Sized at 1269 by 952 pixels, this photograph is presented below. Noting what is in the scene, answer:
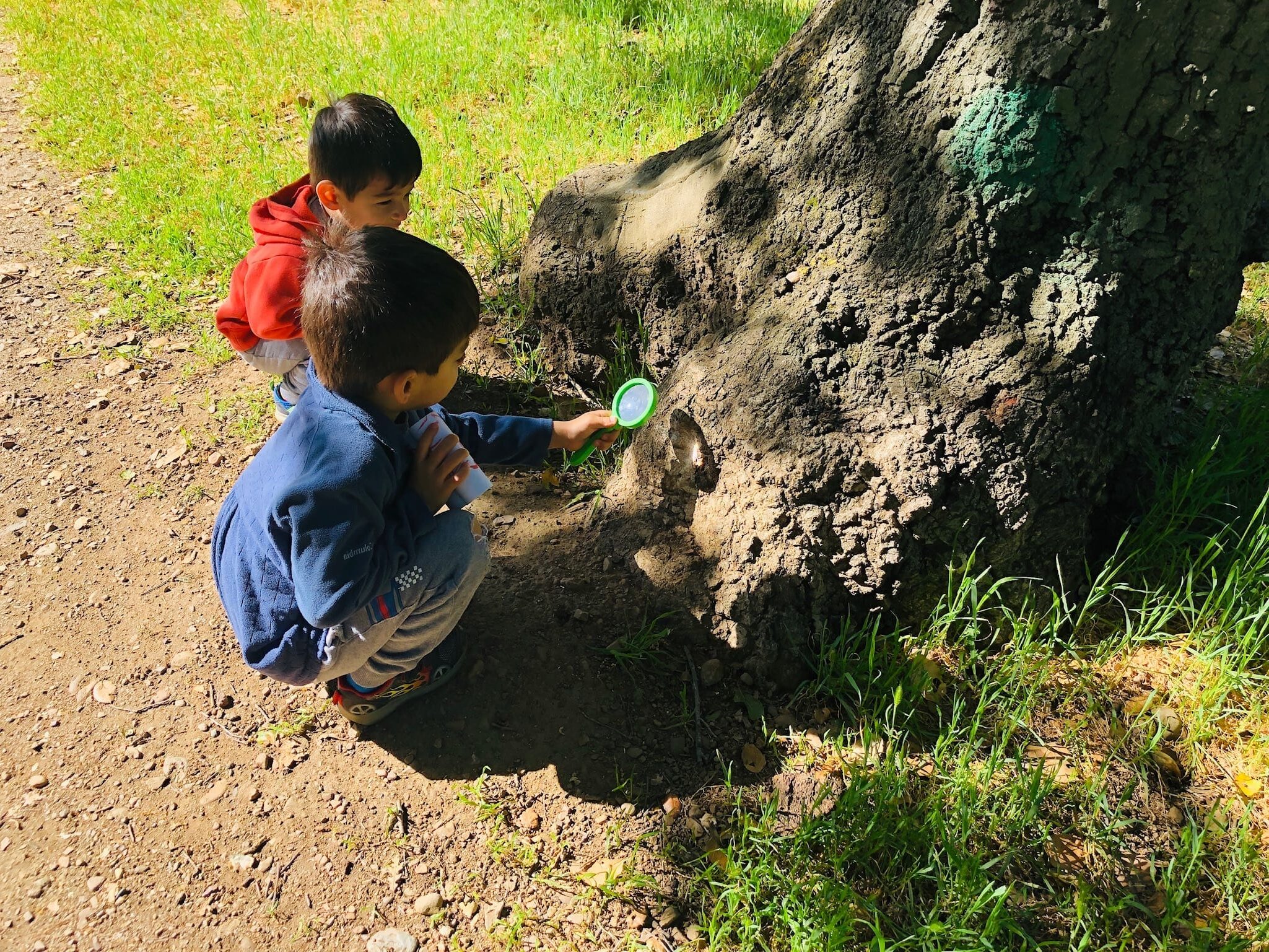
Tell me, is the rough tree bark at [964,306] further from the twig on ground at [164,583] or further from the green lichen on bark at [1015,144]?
the twig on ground at [164,583]

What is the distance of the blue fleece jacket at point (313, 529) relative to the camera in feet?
6.27

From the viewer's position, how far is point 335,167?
9.75 feet

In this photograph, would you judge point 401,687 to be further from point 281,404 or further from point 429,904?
point 281,404

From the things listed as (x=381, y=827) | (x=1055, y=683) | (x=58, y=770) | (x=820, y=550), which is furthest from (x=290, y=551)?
(x=1055, y=683)

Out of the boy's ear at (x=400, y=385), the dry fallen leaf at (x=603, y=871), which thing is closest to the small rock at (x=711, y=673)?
the dry fallen leaf at (x=603, y=871)

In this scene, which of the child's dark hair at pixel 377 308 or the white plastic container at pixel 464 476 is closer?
the child's dark hair at pixel 377 308

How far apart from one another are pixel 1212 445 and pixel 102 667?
10.7ft

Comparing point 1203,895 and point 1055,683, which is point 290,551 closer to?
Answer: point 1055,683

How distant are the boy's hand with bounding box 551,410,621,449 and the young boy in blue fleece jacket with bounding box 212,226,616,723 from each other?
Answer: 36 centimetres

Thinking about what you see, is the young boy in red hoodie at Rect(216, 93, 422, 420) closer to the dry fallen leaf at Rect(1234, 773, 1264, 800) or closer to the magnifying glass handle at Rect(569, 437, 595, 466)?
the magnifying glass handle at Rect(569, 437, 595, 466)

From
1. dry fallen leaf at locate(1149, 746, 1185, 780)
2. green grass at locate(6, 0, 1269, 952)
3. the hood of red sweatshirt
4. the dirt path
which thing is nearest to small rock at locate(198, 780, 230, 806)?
the dirt path

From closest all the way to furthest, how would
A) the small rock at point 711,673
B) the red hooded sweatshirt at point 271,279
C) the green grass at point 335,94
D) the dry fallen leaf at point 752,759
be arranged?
the dry fallen leaf at point 752,759 → the small rock at point 711,673 → the red hooded sweatshirt at point 271,279 → the green grass at point 335,94

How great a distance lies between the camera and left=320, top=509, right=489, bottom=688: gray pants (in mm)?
2090

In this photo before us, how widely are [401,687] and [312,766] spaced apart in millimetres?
310
